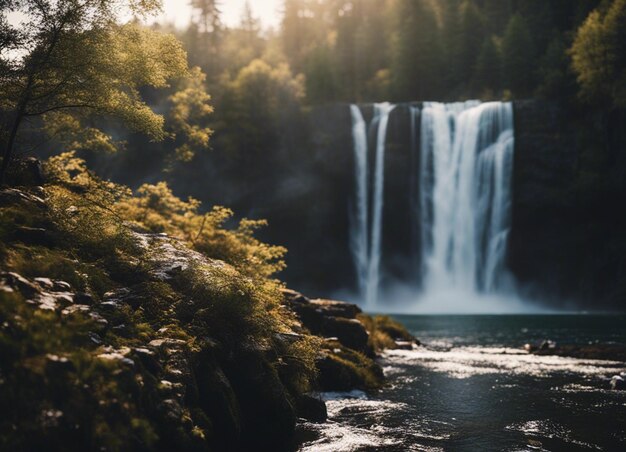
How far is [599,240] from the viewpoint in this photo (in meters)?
56.6

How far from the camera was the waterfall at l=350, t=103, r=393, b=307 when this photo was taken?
63.2 m

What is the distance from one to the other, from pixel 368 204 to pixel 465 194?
11556 mm

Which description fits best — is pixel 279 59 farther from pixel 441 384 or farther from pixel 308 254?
pixel 441 384

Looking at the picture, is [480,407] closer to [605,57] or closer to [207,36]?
[605,57]

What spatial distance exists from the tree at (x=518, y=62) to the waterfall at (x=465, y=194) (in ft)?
47.5

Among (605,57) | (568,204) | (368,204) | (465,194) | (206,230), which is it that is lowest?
(206,230)

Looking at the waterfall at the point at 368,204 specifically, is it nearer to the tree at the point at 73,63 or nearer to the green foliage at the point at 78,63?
the green foliage at the point at 78,63

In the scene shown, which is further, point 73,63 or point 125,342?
point 73,63

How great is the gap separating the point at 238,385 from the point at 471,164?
53.0 m

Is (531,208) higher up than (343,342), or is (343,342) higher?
(531,208)

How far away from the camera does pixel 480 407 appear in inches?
643

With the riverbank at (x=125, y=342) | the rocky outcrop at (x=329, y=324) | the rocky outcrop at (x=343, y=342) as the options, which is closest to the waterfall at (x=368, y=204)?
the rocky outcrop at (x=343, y=342)

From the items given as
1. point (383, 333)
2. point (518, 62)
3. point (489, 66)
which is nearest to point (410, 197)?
point (518, 62)

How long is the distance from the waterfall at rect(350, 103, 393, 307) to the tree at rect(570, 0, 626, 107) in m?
21.8
